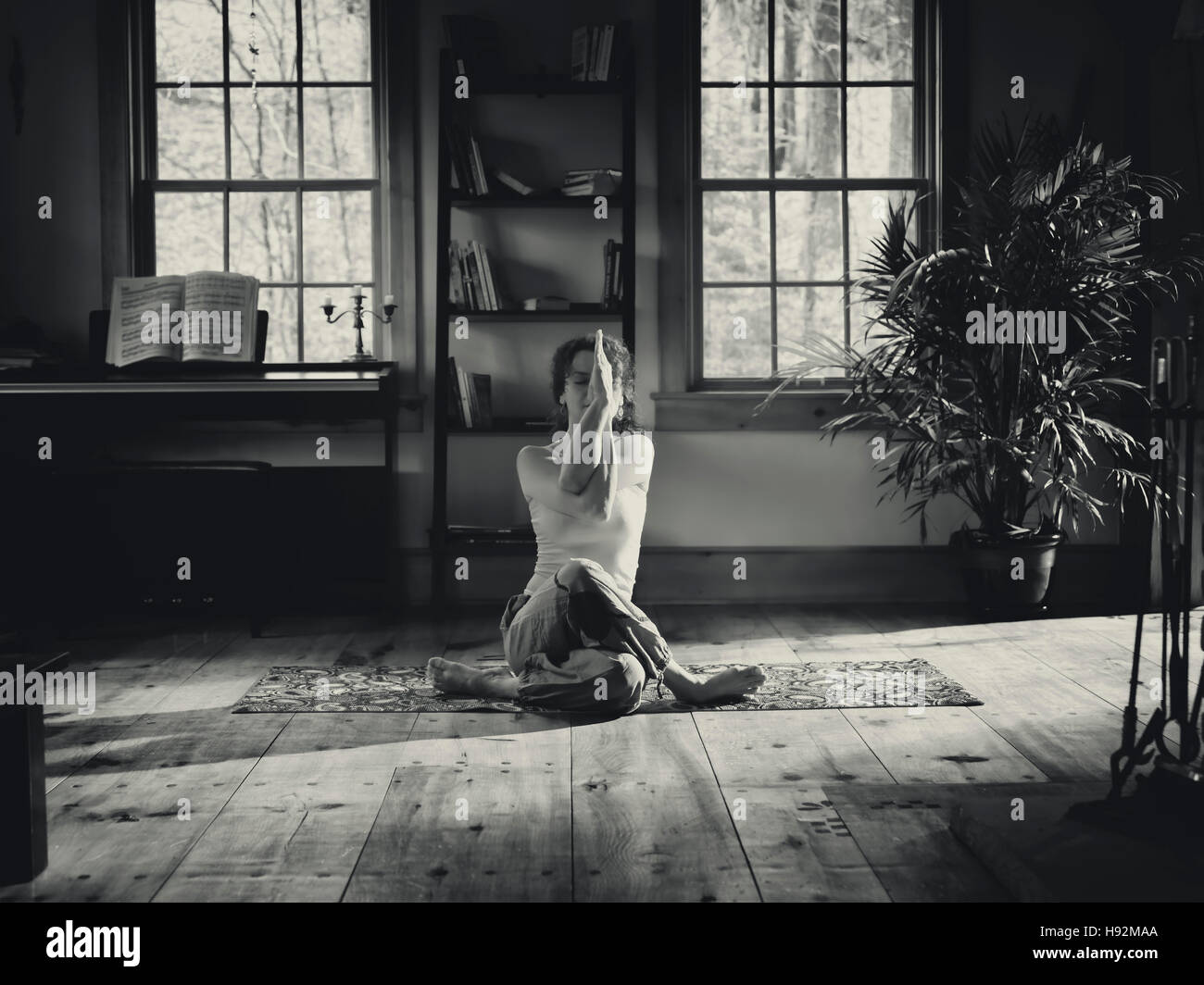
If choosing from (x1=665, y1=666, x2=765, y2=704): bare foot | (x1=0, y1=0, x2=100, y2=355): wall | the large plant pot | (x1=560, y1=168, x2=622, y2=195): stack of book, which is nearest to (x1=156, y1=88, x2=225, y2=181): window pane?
(x1=0, y1=0, x2=100, y2=355): wall

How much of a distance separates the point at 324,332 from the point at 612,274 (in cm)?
130

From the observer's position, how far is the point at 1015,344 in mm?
4746

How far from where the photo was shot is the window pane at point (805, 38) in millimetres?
5375

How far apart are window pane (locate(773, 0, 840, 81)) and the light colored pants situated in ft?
9.52

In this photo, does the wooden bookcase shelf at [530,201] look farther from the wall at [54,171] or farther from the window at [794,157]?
the wall at [54,171]

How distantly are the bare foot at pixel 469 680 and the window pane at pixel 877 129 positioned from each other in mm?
2986

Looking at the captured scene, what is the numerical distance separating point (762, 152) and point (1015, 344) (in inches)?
56.3

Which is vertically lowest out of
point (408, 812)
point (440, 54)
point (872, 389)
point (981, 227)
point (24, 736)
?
point (408, 812)

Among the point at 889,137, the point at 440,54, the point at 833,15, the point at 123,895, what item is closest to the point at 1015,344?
the point at 889,137

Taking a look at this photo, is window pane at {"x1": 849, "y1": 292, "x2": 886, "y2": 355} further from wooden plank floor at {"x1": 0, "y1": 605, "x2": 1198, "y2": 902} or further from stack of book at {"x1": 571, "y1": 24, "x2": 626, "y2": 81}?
wooden plank floor at {"x1": 0, "y1": 605, "x2": 1198, "y2": 902}

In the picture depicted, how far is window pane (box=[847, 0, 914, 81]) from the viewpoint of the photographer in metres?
5.38

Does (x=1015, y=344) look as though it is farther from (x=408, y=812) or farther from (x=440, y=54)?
(x=408, y=812)

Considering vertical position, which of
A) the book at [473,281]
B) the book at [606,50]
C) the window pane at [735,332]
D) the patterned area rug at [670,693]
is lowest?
the patterned area rug at [670,693]

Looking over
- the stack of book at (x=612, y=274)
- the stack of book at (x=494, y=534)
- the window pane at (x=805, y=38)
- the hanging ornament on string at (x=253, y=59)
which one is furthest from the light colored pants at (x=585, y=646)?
the hanging ornament on string at (x=253, y=59)
